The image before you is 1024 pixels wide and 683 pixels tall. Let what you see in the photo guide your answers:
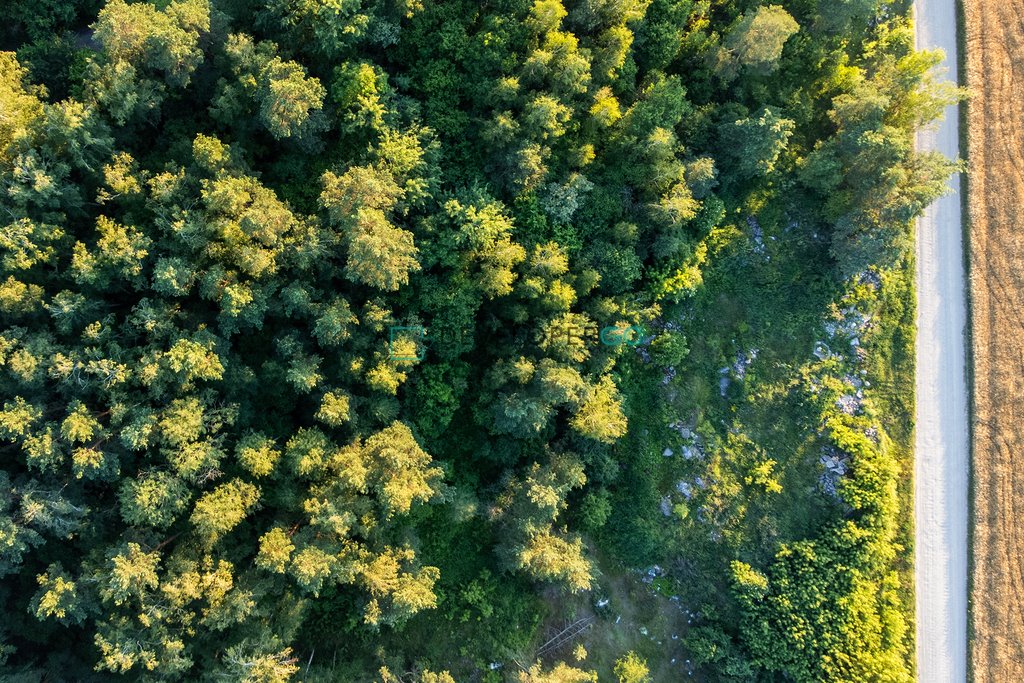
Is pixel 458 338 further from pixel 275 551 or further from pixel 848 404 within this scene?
pixel 848 404

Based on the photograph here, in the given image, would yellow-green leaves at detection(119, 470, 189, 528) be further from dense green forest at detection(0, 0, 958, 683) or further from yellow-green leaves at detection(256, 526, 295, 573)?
yellow-green leaves at detection(256, 526, 295, 573)

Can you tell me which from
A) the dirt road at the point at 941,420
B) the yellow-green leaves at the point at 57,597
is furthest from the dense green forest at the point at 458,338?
the dirt road at the point at 941,420

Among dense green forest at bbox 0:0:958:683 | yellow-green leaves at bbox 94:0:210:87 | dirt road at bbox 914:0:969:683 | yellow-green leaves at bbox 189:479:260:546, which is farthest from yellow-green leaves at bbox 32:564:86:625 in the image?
→ dirt road at bbox 914:0:969:683

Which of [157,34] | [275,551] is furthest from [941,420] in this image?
[157,34]

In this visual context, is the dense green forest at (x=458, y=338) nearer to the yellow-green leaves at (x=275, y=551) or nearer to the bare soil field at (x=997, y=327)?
the yellow-green leaves at (x=275, y=551)

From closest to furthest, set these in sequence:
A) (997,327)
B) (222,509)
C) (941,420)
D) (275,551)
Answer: (275,551)
(222,509)
(941,420)
(997,327)

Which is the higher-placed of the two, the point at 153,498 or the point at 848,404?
the point at 848,404
